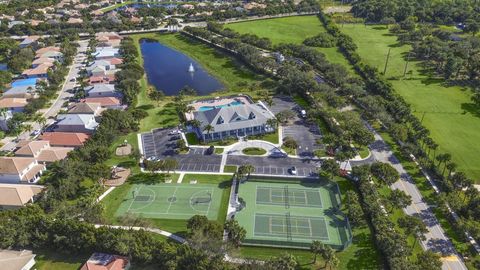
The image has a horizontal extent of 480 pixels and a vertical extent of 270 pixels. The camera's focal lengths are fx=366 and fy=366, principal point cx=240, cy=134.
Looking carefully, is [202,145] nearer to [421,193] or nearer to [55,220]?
[55,220]

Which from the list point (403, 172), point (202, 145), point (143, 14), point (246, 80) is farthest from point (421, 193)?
point (143, 14)

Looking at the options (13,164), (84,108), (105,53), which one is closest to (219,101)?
(84,108)

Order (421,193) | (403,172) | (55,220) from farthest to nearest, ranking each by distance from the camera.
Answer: (403,172), (421,193), (55,220)

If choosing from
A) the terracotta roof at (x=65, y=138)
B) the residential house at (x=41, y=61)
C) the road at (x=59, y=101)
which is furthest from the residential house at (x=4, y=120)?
the residential house at (x=41, y=61)

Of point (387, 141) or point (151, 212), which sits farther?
point (387, 141)

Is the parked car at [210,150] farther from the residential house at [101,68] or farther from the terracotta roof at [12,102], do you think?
the residential house at [101,68]

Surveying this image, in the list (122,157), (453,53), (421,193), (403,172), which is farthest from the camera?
(453,53)

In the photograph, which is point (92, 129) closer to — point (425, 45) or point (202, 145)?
point (202, 145)
